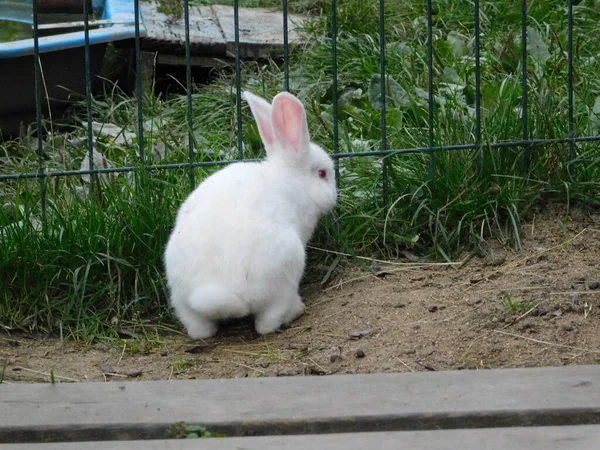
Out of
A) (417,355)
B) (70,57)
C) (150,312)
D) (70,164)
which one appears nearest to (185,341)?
(150,312)

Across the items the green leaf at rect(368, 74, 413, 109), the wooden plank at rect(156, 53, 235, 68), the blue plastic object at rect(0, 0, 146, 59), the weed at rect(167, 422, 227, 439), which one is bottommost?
the weed at rect(167, 422, 227, 439)

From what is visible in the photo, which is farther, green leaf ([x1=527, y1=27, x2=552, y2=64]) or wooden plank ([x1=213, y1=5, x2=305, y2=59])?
wooden plank ([x1=213, y1=5, x2=305, y2=59])

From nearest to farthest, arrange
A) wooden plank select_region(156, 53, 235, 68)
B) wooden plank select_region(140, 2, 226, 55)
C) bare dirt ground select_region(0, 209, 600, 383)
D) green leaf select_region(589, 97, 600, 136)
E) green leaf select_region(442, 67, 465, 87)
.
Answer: bare dirt ground select_region(0, 209, 600, 383)
green leaf select_region(589, 97, 600, 136)
green leaf select_region(442, 67, 465, 87)
wooden plank select_region(140, 2, 226, 55)
wooden plank select_region(156, 53, 235, 68)

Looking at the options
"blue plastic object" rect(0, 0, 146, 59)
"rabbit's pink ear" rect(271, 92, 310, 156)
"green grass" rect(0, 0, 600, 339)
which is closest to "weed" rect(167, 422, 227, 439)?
"green grass" rect(0, 0, 600, 339)

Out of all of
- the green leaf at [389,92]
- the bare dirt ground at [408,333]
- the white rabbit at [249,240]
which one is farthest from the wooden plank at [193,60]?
the bare dirt ground at [408,333]

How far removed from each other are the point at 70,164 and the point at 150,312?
46.1 inches

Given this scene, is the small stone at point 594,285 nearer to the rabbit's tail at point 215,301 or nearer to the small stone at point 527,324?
the small stone at point 527,324

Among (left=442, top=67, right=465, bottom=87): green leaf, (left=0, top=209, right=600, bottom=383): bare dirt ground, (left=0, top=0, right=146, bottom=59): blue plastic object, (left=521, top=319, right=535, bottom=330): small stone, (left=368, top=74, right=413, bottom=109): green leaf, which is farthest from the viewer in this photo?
(left=0, top=0, right=146, bottom=59): blue plastic object

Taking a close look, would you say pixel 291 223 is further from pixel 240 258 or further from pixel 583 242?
pixel 583 242

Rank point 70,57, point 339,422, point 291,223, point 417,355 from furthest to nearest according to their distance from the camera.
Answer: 1. point 70,57
2. point 291,223
3. point 417,355
4. point 339,422

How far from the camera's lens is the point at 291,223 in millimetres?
3781

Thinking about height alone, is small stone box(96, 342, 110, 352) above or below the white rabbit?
below

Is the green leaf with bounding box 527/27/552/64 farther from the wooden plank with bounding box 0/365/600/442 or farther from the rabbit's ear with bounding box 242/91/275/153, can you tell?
the wooden plank with bounding box 0/365/600/442

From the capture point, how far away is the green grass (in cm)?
390
